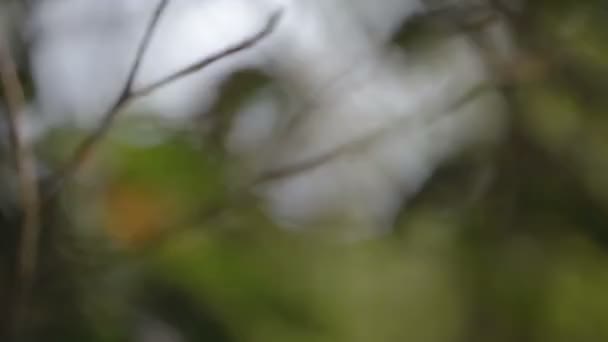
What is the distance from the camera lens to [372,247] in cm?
98

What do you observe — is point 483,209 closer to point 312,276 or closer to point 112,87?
point 312,276

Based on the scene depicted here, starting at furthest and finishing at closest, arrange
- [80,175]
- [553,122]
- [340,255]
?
[340,255] < [553,122] < [80,175]

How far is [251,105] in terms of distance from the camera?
864mm

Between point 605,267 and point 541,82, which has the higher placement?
point 541,82

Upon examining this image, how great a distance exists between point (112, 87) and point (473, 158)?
333mm

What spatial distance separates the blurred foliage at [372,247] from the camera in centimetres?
74

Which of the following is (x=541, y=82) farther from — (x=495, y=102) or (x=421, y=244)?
(x=421, y=244)

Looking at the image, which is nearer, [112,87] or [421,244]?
[112,87]

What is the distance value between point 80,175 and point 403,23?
0.97ft

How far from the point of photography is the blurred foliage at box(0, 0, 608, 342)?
2.44 ft

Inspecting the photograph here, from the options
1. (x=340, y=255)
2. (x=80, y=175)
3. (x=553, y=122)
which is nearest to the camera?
(x=80, y=175)

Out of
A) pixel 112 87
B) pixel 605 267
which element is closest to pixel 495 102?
pixel 605 267

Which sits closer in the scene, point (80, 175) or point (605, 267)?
point (80, 175)

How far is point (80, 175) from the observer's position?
2.52ft
